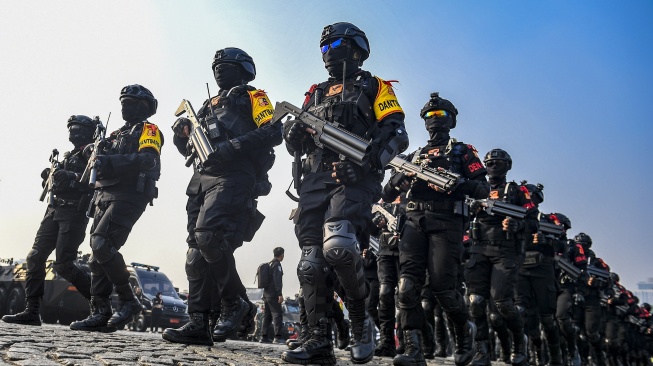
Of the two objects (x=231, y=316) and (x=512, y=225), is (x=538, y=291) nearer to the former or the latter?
(x=512, y=225)

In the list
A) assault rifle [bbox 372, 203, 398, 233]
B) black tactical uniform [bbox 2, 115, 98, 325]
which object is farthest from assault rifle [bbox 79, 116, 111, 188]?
assault rifle [bbox 372, 203, 398, 233]

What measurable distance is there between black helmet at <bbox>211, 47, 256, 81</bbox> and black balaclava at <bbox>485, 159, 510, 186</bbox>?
425 cm

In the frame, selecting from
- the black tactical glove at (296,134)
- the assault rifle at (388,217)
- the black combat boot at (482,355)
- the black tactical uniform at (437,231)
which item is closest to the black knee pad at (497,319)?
the black combat boot at (482,355)

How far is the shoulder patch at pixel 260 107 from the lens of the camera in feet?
18.2

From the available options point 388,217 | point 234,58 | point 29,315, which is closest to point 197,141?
point 234,58

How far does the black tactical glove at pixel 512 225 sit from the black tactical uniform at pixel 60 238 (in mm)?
5397

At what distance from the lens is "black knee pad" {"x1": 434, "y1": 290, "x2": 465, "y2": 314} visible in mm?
5469

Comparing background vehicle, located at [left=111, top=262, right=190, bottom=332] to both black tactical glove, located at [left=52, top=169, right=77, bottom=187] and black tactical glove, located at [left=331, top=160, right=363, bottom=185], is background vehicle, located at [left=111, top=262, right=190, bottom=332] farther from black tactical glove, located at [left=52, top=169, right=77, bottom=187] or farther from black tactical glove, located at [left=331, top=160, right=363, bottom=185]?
black tactical glove, located at [left=331, top=160, right=363, bottom=185]

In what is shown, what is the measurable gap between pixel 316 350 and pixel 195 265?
69.8 inches

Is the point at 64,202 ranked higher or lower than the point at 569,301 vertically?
higher

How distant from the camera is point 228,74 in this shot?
19.4ft

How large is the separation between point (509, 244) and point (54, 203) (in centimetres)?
579

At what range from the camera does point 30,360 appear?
2.79 m

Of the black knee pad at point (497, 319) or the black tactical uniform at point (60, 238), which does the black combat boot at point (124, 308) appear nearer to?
the black tactical uniform at point (60, 238)
